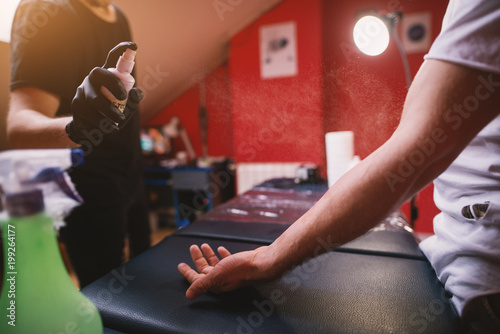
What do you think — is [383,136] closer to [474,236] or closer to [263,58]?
[474,236]

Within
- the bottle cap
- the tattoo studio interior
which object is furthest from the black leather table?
the bottle cap

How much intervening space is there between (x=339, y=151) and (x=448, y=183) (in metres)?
0.74

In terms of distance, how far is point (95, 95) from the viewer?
430mm

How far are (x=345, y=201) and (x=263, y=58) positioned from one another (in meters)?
3.04

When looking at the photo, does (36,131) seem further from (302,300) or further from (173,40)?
(173,40)

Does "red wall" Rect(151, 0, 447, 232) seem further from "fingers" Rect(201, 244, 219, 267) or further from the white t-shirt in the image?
"fingers" Rect(201, 244, 219, 267)

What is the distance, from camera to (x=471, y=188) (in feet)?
1.82

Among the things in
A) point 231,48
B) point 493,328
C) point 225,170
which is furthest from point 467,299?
point 231,48

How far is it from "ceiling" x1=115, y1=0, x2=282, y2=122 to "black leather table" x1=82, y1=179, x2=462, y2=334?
47 centimetres

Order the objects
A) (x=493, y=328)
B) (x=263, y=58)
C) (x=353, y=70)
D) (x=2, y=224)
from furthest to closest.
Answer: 1. (x=263, y=58)
2. (x=353, y=70)
3. (x=493, y=328)
4. (x=2, y=224)

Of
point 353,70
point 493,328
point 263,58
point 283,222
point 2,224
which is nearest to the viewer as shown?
point 2,224

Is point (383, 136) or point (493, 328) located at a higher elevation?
point (383, 136)

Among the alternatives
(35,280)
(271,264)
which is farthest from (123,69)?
(271,264)

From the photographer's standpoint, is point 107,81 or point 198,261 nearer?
point 107,81
